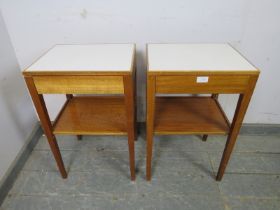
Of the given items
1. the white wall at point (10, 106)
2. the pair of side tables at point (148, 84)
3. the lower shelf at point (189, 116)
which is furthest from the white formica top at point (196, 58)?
the white wall at point (10, 106)

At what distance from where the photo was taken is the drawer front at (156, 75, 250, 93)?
0.84 m

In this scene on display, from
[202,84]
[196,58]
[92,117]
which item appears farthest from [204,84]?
[92,117]

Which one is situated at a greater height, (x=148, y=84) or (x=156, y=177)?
(x=148, y=84)

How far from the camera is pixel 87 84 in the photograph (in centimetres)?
87

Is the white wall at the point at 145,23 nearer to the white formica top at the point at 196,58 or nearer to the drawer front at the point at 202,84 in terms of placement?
the white formica top at the point at 196,58

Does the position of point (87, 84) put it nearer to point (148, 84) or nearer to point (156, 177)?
point (148, 84)

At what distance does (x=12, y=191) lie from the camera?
1198 millimetres

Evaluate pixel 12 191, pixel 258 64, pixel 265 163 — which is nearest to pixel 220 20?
pixel 258 64

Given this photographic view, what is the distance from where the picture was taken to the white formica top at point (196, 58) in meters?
0.85

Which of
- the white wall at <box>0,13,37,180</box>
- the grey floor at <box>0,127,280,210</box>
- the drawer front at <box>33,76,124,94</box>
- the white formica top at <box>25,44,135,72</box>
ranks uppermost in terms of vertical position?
the white formica top at <box>25,44,135,72</box>

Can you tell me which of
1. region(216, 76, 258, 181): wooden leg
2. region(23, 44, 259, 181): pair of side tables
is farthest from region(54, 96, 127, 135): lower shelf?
region(216, 76, 258, 181): wooden leg

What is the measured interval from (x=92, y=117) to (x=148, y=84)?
450 mm

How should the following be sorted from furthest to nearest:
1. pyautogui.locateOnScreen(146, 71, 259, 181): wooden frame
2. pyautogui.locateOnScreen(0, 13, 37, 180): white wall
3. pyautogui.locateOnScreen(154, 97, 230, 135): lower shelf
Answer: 1. pyautogui.locateOnScreen(0, 13, 37, 180): white wall
2. pyautogui.locateOnScreen(154, 97, 230, 135): lower shelf
3. pyautogui.locateOnScreen(146, 71, 259, 181): wooden frame

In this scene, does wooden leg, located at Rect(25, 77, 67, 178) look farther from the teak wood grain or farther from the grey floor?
the teak wood grain
